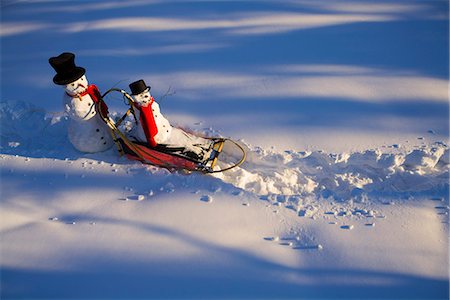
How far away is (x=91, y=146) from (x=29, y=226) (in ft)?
2.28

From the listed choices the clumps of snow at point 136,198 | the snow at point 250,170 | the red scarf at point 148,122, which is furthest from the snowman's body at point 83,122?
the clumps of snow at point 136,198

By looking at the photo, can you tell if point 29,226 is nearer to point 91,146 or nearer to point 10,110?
point 91,146

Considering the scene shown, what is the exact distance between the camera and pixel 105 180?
8.38 feet

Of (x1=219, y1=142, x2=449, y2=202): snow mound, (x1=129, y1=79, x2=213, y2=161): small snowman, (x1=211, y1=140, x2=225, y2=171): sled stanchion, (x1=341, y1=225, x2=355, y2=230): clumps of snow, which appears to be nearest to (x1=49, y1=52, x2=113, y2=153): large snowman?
(x1=129, y1=79, x2=213, y2=161): small snowman

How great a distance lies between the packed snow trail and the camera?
252cm

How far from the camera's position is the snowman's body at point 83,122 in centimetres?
250

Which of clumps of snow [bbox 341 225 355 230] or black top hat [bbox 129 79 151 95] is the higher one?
black top hat [bbox 129 79 151 95]

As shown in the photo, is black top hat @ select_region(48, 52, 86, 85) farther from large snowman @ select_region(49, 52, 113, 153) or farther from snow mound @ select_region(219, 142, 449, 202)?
snow mound @ select_region(219, 142, 449, 202)

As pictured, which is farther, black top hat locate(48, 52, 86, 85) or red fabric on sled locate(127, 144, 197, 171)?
red fabric on sled locate(127, 144, 197, 171)

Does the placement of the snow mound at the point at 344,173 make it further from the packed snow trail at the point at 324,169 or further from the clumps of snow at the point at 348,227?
the clumps of snow at the point at 348,227

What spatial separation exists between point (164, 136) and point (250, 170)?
0.66 meters

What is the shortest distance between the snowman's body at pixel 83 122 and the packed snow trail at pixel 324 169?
9 centimetres

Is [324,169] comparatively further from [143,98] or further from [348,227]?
[143,98]

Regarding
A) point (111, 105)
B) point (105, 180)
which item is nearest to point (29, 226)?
point (105, 180)
